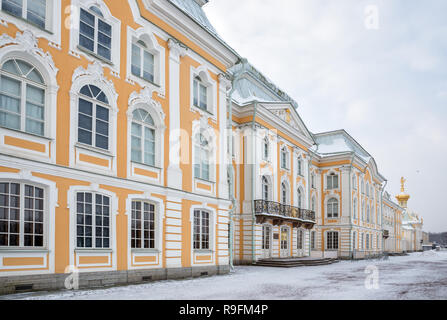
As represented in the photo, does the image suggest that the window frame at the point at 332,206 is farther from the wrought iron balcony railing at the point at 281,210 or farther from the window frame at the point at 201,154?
the window frame at the point at 201,154

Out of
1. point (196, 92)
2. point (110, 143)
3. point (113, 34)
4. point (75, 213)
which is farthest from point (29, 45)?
point (196, 92)

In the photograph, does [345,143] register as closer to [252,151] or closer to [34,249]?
[252,151]

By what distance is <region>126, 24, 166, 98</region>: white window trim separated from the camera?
14.1 m

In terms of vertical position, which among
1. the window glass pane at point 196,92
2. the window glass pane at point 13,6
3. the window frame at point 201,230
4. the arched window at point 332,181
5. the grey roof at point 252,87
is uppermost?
the grey roof at point 252,87

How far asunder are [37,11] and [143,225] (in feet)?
23.4

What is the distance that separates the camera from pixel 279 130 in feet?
93.2

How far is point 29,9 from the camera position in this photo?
11.2m

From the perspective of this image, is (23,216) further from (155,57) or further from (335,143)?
(335,143)

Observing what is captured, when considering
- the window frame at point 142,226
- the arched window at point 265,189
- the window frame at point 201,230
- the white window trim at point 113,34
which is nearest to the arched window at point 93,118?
the white window trim at point 113,34

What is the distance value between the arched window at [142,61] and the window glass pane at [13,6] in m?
4.18

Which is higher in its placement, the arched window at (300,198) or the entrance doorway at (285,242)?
the arched window at (300,198)

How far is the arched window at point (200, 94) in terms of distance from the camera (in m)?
17.6

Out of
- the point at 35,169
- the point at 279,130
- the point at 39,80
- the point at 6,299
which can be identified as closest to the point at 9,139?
the point at 35,169

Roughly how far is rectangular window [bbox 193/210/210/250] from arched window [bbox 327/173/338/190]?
23691mm
